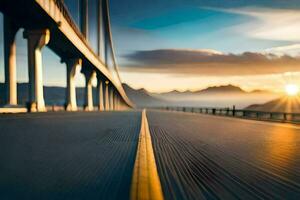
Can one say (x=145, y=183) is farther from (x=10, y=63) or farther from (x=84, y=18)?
(x=84, y=18)

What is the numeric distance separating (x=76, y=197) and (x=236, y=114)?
1614 inches

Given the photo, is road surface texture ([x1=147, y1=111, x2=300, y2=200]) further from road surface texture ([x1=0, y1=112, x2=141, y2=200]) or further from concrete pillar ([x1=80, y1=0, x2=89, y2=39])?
concrete pillar ([x1=80, y1=0, x2=89, y2=39])

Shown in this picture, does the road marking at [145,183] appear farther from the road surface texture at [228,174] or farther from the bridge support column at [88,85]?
the bridge support column at [88,85]

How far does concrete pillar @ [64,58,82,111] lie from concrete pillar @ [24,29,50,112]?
16.3 m

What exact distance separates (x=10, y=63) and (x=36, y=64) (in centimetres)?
289

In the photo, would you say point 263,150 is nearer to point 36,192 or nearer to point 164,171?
point 164,171

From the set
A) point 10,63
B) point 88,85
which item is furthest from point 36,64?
point 88,85

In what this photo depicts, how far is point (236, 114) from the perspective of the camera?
43.2 m

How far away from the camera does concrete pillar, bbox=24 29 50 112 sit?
120ft

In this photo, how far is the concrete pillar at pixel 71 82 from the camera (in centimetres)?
5397

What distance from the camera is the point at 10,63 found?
37.1 metres

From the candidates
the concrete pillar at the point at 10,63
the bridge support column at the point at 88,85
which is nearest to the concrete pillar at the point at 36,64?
the concrete pillar at the point at 10,63

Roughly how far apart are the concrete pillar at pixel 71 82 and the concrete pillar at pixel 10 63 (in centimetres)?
1660

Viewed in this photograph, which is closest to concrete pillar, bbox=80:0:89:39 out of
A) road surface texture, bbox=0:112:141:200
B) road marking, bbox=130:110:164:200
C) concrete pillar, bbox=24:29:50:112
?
concrete pillar, bbox=24:29:50:112
